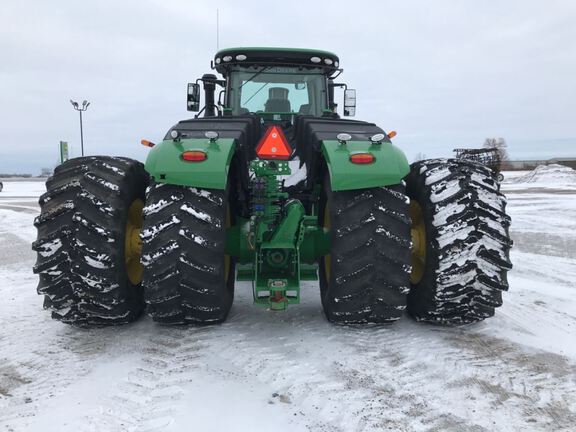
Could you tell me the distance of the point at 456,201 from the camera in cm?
349

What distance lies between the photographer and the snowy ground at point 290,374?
251cm

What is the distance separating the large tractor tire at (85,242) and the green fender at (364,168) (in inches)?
65.5

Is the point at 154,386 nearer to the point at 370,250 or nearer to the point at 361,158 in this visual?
the point at 370,250

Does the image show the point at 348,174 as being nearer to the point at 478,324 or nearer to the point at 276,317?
the point at 276,317

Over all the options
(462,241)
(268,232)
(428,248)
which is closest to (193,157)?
(268,232)

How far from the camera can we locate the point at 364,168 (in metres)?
3.21

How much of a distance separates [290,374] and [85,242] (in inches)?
69.1

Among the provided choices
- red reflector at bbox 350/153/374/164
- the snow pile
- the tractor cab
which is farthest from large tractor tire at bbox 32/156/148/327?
the snow pile

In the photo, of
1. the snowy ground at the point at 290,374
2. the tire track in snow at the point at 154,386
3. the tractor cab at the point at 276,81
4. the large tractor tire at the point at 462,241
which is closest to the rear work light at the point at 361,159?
the large tractor tire at the point at 462,241

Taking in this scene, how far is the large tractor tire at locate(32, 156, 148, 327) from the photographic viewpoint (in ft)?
11.2

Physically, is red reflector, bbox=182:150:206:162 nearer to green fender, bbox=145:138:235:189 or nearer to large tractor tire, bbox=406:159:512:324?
green fender, bbox=145:138:235:189

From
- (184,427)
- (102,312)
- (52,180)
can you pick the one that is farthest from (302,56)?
(184,427)

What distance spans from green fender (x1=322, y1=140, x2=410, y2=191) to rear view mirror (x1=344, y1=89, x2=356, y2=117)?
10.6ft

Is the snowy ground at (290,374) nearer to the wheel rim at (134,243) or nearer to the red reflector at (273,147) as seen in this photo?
the wheel rim at (134,243)
